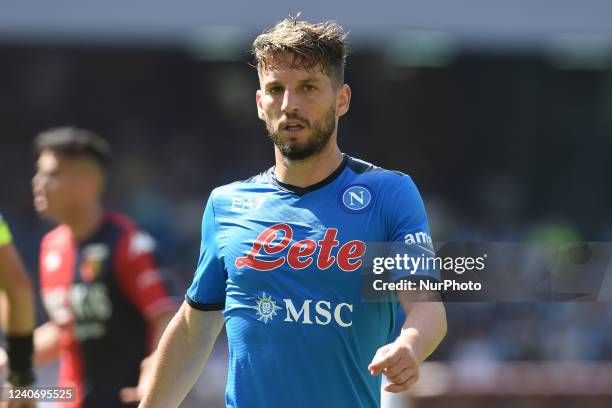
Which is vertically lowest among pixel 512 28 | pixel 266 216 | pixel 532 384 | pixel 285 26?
pixel 532 384

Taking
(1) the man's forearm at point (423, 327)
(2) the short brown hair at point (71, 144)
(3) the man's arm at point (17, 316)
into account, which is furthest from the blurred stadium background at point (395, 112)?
(1) the man's forearm at point (423, 327)

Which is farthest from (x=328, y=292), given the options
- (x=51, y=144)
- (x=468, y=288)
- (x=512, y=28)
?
(x=512, y=28)

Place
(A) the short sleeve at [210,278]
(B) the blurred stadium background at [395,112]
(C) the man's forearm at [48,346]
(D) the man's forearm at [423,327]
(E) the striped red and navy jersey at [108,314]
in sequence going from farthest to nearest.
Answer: (B) the blurred stadium background at [395,112] < (C) the man's forearm at [48,346] < (E) the striped red and navy jersey at [108,314] < (A) the short sleeve at [210,278] < (D) the man's forearm at [423,327]

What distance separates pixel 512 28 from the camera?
18.6 meters

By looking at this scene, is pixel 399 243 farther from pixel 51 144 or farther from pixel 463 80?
pixel 463 80

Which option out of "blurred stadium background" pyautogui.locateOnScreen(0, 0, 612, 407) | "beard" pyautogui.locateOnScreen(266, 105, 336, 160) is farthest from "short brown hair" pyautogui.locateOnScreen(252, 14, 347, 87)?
"blurred stadium background" pyautogui.locateOnScreen(0, 0, 612, 407)

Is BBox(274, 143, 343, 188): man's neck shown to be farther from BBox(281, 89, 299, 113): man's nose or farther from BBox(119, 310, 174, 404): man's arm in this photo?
BBox(119, 310, 174, 404): man's arm

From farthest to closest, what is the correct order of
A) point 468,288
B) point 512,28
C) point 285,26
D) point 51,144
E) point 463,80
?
point 463,80, point 512,28, point 51,144, point 468,288, point 285,26

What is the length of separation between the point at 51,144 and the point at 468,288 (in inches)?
132

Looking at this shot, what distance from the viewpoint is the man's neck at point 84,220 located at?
6992 mm

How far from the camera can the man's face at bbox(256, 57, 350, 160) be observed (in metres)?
4.16

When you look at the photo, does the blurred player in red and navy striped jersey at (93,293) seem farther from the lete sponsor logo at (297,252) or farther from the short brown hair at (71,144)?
the lete sponsor logo at (297,252)

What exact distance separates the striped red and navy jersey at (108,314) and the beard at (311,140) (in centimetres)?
247

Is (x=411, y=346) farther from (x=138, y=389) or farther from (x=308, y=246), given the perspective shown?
(x=138, y=389)
